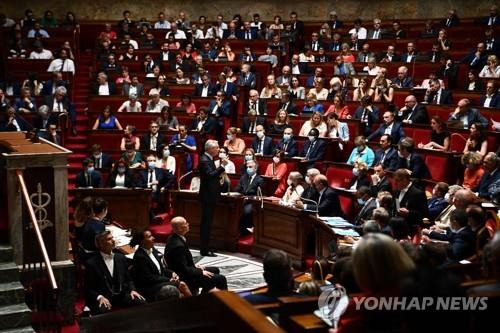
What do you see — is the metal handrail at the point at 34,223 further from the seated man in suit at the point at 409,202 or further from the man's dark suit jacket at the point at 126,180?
the man's dark suit jacket at the point at 126,180

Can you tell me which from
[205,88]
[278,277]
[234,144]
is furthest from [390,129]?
[278,277]

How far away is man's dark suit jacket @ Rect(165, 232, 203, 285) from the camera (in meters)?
6.13

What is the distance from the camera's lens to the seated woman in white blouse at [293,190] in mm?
8453

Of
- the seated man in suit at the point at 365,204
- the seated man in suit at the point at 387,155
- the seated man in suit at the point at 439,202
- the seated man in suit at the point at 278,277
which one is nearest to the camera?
the seated man in suit at the point at 278,277

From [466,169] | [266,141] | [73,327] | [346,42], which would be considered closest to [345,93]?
[266,141]

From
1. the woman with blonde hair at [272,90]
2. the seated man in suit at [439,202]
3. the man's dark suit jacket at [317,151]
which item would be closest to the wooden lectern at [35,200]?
the seated man in suit at [439,202]

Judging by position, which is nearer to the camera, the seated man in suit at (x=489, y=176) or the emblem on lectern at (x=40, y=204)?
the emblem on lectern at (x=40, y=204)

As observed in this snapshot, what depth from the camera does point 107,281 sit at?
5.61m

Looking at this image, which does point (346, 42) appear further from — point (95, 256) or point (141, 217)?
point (95, 256)

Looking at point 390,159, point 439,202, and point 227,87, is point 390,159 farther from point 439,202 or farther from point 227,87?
point 227,87

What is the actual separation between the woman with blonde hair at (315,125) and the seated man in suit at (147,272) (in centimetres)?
500

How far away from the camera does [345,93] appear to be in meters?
11.9

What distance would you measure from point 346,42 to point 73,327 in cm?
1029

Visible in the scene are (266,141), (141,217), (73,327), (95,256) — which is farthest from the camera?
(266,141)
